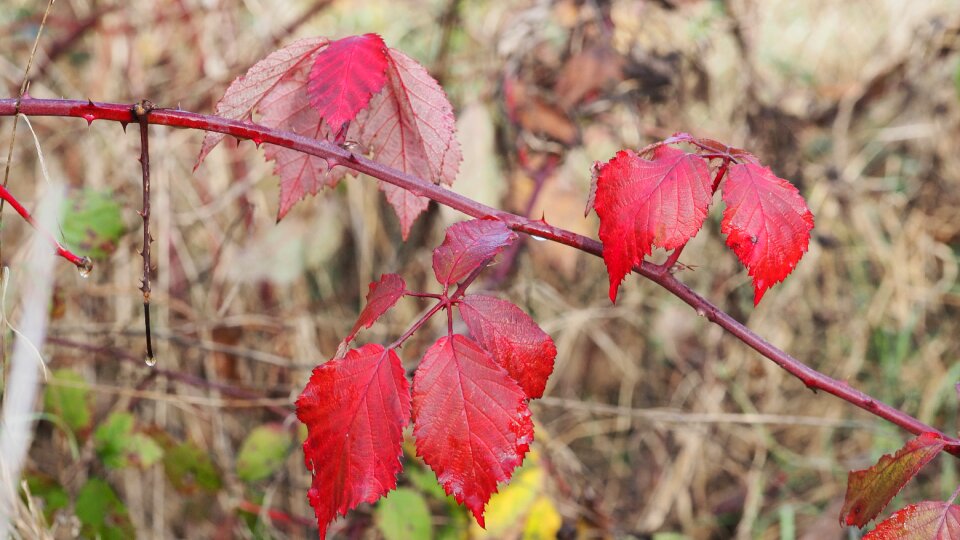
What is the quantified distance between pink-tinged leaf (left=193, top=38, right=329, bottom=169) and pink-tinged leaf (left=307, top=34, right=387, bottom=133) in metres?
0.04

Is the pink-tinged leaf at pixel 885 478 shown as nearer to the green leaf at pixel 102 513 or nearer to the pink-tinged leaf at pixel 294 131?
the pink-tinged leaf at pixel 294 131

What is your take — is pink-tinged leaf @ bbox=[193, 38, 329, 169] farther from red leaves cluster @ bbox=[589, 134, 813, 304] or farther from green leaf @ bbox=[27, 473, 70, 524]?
green leaf @ bbox=[27, 473, 70, 524]

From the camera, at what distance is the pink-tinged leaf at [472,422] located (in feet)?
2.29

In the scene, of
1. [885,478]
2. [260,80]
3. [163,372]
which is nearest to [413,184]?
[260,80]

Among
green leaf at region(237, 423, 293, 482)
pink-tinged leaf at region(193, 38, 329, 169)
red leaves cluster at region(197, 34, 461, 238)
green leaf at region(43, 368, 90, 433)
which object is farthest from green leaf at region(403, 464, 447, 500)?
pink-tinged leaf at region(193, 38, 329, 169)

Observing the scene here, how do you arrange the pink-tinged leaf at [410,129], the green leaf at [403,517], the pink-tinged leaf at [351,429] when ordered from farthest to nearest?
the green leaf at [403,517], the pink-tinged leaf at [410,129], the pink-tinged leaf at [351,429]

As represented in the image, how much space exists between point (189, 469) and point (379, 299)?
2.97ft

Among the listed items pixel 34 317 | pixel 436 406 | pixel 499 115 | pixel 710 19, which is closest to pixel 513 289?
pixel 499 115

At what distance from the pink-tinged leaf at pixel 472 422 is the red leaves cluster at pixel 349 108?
18 cm

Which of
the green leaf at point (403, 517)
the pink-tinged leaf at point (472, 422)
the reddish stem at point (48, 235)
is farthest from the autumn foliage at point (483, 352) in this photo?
the green leaf at point (403, 517)

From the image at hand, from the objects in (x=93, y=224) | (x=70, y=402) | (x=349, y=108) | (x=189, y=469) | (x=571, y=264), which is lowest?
(x=189, y=469)

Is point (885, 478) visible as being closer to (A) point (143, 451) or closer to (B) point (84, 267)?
(B) point (84, 267)

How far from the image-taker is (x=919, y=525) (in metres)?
0.72

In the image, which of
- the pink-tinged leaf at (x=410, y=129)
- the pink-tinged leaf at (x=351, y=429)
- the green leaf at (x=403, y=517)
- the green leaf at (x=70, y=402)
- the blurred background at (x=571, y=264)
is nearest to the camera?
the pink-tinged leaf at (x=351, y=429)
